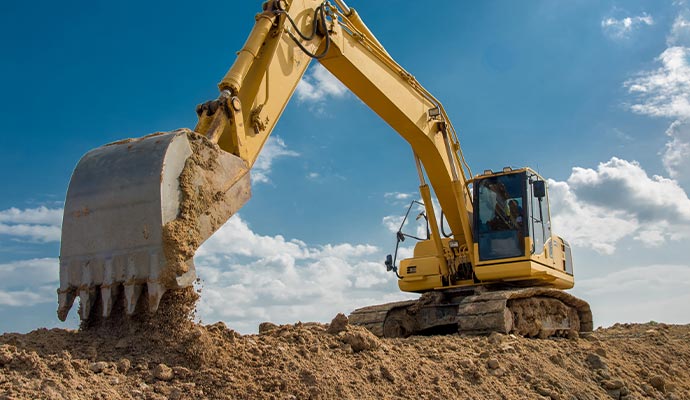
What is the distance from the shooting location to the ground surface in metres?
4.27

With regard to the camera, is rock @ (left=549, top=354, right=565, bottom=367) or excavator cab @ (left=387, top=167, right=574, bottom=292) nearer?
rock @ (left=549, top=354, right=565, bottom=367)

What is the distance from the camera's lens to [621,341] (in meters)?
10.9

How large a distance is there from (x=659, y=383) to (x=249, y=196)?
619cm

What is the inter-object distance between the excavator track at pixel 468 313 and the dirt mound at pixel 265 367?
5.13 feet

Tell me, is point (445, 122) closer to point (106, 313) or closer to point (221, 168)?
point (221, 168)

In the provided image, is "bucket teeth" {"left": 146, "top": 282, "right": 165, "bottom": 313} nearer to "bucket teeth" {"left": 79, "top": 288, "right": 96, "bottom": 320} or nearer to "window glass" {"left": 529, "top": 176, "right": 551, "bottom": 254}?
"bucket teeth" {"left": 79, "top": 288, "right": 96, "bottom": 320}

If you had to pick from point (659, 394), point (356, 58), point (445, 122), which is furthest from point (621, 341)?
point (356, 58)

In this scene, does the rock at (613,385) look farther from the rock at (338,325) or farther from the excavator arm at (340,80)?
the rock at (338,325)

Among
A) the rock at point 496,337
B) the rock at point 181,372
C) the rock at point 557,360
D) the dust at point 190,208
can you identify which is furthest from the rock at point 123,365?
the rock at point 557,360

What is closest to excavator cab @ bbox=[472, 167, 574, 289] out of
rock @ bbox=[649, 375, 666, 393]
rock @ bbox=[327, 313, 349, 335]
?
rock @ bbox=[649, 375, 666, 393]

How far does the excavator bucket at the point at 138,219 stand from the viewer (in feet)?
15.5

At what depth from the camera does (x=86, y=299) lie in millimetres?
4926

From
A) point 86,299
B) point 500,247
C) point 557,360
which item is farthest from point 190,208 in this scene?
point 500,247

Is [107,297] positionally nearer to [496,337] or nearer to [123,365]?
[123,365]
